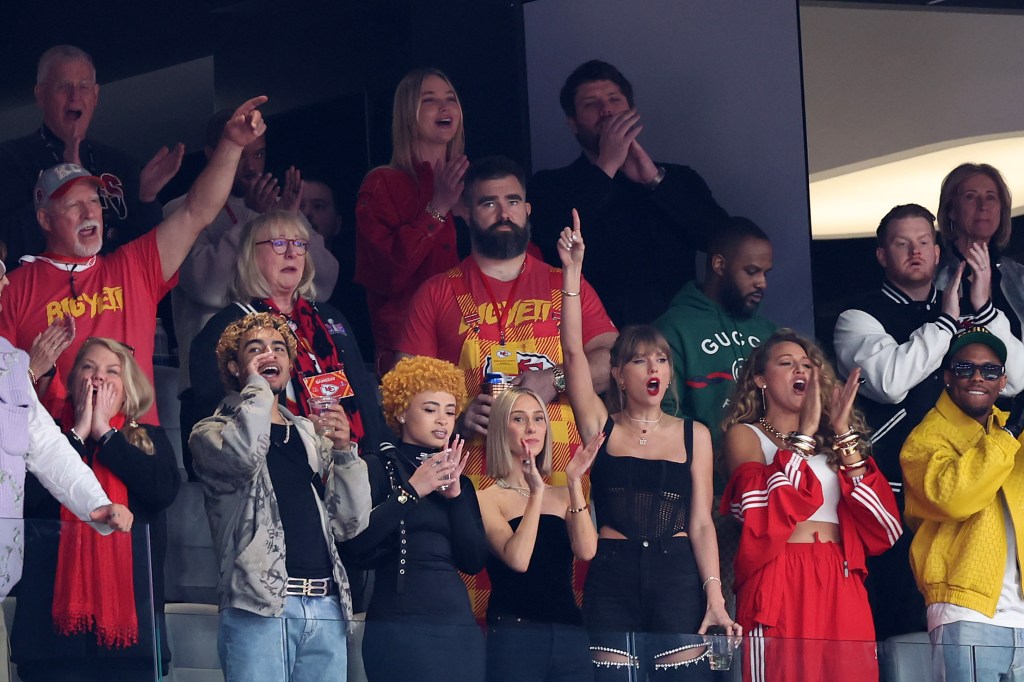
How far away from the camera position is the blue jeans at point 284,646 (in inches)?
189

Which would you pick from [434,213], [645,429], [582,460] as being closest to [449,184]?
[434,213]

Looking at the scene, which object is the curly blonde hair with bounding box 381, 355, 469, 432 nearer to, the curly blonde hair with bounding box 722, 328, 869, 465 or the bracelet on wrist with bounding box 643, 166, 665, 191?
the curly blonde hair with bounding box 722, 328, 869, 465

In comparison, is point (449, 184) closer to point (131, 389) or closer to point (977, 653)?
point (131, 389)

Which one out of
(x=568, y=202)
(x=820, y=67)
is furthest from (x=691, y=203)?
(x=820, y=67)

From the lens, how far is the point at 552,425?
5738 mm

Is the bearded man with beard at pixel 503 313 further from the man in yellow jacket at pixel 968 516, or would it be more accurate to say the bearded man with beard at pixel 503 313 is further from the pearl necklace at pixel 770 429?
the man in yellow jacket at pixel 968 516

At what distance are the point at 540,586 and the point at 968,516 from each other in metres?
1.45

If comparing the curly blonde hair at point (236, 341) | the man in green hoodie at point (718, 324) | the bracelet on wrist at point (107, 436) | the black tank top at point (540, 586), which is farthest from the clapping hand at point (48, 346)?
the man in green hoodie at point (718, 324)

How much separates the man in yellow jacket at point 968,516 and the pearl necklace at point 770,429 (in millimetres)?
433

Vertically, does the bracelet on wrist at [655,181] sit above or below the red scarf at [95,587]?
above

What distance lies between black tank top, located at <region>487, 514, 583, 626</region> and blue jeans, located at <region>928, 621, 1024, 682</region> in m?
1.03

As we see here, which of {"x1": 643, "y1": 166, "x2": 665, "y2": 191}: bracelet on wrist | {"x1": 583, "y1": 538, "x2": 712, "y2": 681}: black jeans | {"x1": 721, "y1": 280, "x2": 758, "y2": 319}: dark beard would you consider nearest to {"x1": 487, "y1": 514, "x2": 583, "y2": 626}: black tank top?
{"x1": 583, "y1": 538, "x2": 712, "y2": 681}: black jeans

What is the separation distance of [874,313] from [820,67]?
1.28 meters

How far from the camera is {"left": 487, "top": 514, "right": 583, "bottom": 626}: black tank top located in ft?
16.7
